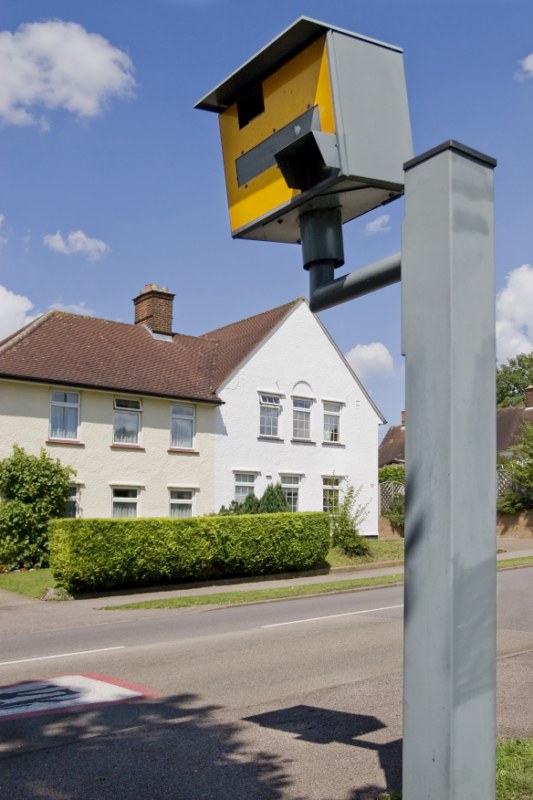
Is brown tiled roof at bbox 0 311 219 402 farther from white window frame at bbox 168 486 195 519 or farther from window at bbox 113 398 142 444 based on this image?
white window frame at bbox 168 486 195 519

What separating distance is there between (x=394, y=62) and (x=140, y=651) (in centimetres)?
999

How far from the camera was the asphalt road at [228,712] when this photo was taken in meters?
5.58

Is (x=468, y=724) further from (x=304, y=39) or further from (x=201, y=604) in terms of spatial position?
(x=201, y=604)

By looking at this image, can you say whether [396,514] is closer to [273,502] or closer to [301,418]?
[301,418]

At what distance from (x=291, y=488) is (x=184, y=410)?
5.77 m

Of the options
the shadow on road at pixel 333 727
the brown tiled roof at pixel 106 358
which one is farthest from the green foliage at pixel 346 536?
the shadow on road at pixel 333 727

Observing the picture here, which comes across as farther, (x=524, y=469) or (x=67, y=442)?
(x=524, y=469)

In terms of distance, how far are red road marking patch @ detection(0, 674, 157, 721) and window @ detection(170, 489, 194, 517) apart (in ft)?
63.1

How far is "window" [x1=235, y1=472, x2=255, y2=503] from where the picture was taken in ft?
100

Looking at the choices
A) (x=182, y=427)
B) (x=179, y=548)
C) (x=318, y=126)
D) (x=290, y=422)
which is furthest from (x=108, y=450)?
(x=318, y=126)

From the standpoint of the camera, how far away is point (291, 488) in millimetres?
32125

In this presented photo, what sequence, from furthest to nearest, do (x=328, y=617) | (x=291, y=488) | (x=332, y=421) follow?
(x=332, y=421)
(x=291, y=488)
(x=328, y=617)

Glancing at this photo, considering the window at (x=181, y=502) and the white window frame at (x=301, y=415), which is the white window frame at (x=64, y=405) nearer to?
the window at (x=181, y=502)

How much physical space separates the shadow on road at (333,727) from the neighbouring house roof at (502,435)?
131ft
